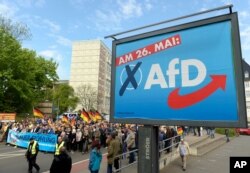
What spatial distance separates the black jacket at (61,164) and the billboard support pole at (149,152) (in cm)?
400

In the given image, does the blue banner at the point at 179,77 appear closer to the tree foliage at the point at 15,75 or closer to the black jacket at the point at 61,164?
the black jacket at the point at 61,164

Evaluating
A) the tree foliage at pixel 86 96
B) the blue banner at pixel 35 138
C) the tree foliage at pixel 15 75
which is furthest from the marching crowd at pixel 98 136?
the tree foliage at pixel 86 96

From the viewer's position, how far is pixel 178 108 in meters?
5.60

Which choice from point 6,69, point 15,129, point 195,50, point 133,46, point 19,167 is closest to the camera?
point 195,50

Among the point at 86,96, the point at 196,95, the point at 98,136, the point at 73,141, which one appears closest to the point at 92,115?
the point at 98,136

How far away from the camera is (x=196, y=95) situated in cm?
539

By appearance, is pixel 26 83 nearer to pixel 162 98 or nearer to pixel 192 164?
pixel 192 164

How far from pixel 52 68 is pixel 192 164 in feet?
143

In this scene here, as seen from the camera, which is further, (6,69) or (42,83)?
(42,83)

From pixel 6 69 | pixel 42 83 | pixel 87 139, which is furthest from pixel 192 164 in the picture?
pixel 42 83

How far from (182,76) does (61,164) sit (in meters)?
5.13

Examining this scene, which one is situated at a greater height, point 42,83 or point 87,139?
point 42,83

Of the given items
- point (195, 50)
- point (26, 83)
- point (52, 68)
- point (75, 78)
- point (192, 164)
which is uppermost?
point (75, 78)

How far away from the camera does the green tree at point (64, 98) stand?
91.9m
